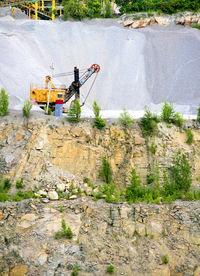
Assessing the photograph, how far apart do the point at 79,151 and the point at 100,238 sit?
6.42 metres

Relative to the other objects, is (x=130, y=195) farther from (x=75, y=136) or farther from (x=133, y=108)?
(x=133, y=108)

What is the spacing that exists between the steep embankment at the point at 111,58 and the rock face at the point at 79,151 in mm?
6133

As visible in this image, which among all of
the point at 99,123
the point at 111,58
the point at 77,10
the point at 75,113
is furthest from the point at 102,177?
the point at 77,10

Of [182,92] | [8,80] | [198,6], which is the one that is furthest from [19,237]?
[198,6]

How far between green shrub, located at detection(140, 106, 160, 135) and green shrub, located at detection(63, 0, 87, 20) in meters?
21.4

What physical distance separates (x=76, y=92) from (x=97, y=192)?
9.18m

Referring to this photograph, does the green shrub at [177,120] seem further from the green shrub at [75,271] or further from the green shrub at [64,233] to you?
the green shrub at [75,271]

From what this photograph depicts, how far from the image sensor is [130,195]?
2411 cm

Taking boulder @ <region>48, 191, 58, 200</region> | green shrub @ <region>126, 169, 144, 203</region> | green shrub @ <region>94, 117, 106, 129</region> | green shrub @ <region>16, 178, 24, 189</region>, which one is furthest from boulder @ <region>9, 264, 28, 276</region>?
green shrub @ <region>94, 117, 106, 129</region>

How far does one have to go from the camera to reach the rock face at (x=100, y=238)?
20.2 meters

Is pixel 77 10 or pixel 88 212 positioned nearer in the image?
pixel 88 212

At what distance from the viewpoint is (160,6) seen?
4609cm

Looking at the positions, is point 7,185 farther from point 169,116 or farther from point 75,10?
point 75,10

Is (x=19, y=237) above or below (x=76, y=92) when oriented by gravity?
below
